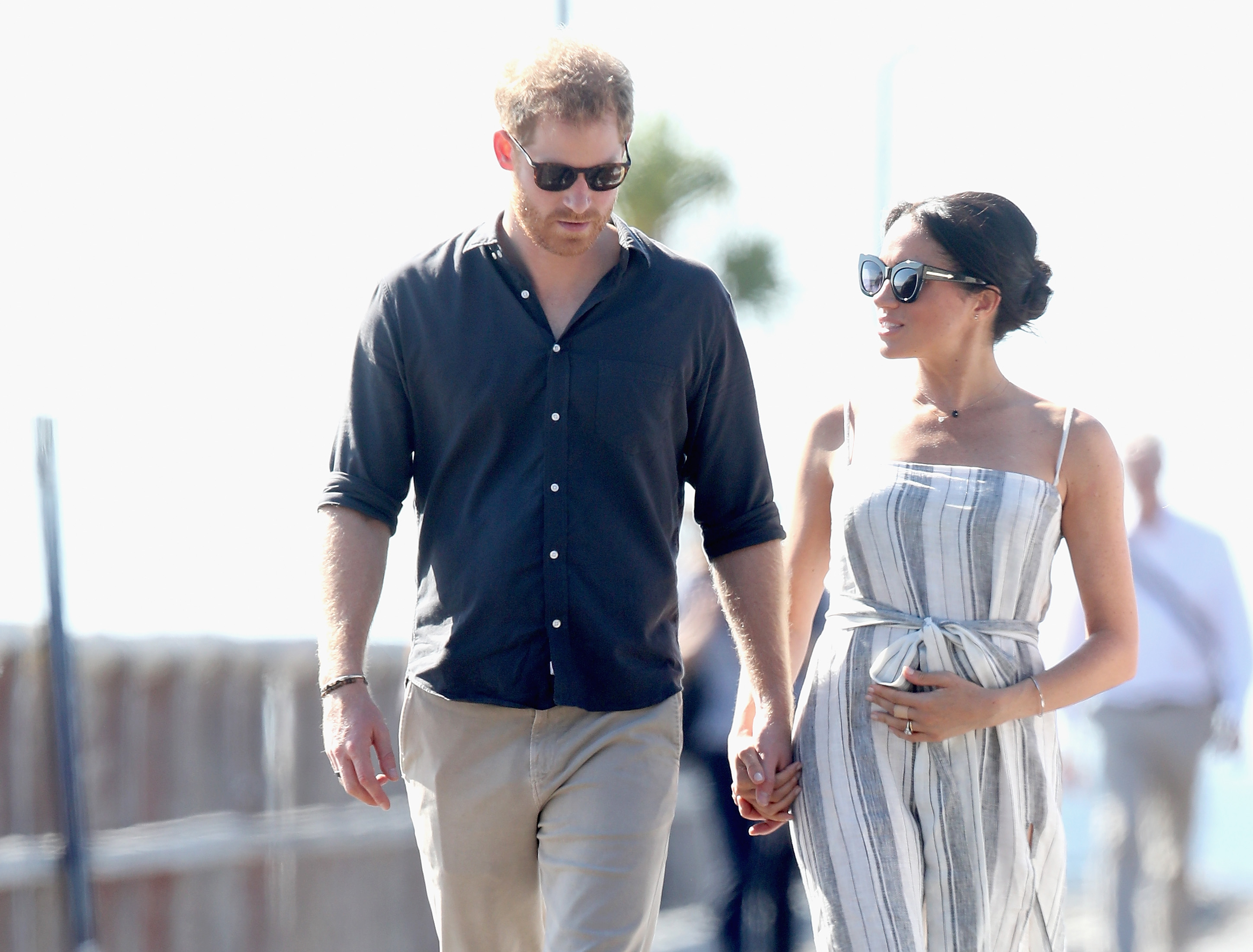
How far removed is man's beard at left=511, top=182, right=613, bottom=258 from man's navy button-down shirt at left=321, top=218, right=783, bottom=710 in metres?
0.10

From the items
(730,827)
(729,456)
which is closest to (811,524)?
(729,456)

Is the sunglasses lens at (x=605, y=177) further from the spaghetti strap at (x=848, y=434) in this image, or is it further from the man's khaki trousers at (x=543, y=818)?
the man's khaki trousers at (x=543, y=818)

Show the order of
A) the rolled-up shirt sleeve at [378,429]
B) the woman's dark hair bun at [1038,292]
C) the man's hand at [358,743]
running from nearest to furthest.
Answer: the man's hand at [358,743]
the rolled-up shirt sleeve at [378,429]
the woman's dark hair bun at [1038,292]

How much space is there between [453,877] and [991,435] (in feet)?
4.56

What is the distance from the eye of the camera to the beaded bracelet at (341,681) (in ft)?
8.34

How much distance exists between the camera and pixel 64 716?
507 centimetres

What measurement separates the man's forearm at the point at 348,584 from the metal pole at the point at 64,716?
2733mm

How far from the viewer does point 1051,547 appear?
2.84m

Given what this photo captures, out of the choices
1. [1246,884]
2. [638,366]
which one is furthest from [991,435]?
[1246,884]

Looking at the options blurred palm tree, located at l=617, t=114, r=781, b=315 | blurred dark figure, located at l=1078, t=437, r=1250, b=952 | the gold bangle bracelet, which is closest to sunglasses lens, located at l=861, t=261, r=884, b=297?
the gold bangle bracelet

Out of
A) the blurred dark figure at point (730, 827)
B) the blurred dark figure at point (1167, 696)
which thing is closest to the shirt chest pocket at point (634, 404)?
the blurred dark figure at point (730, 827)

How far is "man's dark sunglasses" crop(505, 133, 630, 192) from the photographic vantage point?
2.53 metres

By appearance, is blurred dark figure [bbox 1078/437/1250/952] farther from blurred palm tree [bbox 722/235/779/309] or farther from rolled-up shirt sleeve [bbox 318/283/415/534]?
blurred palm tree [bbox 722/235/779/309]

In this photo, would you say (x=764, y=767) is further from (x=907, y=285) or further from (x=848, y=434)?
(x=907, y=285)
